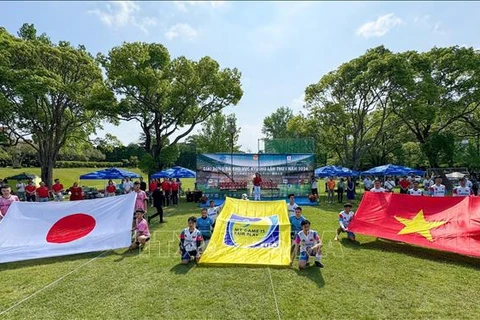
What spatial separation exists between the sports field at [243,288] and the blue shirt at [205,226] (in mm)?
950

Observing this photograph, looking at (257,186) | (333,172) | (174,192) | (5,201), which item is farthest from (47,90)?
(333,172)

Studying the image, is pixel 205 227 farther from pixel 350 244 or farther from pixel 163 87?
pixel 163 87

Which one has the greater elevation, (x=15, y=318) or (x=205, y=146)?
(x=205, y=146)

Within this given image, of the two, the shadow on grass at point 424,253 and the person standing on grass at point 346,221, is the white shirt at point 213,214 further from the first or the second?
the shadow on grass at point 424,253

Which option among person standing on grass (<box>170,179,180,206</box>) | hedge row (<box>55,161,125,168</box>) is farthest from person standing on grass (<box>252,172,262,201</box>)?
hedge row (<box>55,161,125,168</box>)

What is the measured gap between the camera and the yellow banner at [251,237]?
7172mm

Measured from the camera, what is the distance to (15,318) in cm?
491

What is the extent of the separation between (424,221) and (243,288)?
537 cm

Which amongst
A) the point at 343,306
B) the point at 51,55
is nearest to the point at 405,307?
the point at 343,306

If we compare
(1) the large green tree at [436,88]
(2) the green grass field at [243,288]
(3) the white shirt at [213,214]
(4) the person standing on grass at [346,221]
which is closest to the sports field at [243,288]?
(2) the green grass field at [243,288]

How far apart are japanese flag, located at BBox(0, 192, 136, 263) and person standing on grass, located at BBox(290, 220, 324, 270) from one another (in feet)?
14.5

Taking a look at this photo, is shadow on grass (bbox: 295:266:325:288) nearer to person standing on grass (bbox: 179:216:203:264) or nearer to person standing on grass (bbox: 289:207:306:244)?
person standing on grass (bbox: 289:207:306:244)

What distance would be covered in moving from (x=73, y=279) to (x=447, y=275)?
794 cm

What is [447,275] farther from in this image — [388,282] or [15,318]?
[15,318]
